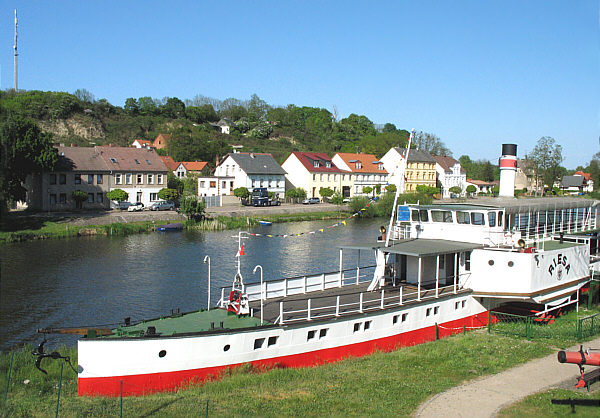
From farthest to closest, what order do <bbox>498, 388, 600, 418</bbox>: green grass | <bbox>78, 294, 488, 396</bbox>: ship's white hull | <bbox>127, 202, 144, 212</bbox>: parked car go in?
1. <bbox>127, 202, 144, 212</bbox>: parked car
2. <bbox>78, 294, 488, 396</bbox>: ship's white hull
3. <bbox>498, 388, 600, 418</bbox>: green grass

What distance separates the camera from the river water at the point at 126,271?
25.8 m

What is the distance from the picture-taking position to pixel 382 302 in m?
18.4

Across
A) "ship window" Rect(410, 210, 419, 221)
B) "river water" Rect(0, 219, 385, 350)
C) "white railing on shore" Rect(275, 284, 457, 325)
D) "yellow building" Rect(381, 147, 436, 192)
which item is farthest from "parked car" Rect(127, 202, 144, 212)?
"yellow building" Rect(381, 147, 436, 192)

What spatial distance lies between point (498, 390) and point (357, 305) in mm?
5664

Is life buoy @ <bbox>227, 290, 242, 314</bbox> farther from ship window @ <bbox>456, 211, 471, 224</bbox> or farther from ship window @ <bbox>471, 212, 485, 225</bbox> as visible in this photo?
Answer: ship window @ <bbox>471, 212, 485, 225</bbox>

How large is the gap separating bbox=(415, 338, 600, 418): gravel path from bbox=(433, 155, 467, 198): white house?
89.9m

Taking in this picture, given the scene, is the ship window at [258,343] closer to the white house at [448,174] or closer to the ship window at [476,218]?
the ship window at [476,218]

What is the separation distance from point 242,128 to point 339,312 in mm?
128950

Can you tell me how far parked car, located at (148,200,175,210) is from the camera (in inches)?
2435

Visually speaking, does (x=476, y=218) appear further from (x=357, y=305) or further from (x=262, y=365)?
(x=262, y=365)

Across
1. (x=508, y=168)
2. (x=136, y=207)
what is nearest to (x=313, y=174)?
(x=136, y=207)

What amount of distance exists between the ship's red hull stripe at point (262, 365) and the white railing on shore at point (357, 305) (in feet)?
3.61

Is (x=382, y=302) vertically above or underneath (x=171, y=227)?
above

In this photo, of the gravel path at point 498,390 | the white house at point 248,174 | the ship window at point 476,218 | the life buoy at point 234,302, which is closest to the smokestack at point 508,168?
the ship window at point 476,218
